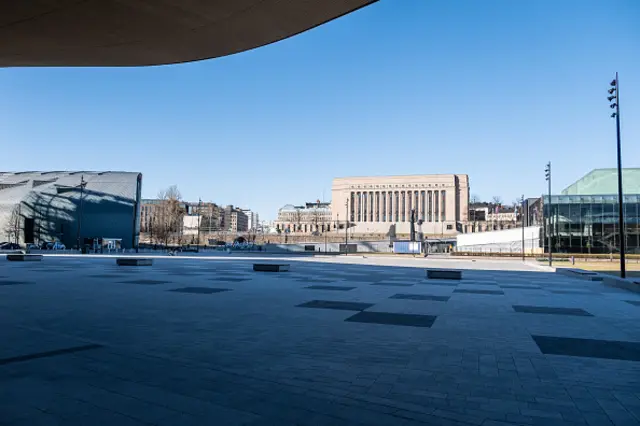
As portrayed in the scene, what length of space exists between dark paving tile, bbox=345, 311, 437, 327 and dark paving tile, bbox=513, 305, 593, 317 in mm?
3145

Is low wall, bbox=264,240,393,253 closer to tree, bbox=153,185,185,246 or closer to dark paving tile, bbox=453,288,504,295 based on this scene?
tree, bbox=153,185,185,246

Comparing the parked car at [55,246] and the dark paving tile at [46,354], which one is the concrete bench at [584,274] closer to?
the dark paving tile at [46,354]

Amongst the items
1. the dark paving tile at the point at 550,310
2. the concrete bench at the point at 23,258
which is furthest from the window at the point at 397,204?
the dark paving tile at the point at 550,310

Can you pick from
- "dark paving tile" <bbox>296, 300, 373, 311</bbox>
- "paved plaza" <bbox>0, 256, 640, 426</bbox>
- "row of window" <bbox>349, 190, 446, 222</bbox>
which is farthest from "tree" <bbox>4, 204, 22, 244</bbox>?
"row of window" <bbox>349, 190, 446, 222</bbox>

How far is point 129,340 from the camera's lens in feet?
24.3

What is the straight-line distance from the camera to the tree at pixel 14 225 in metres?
80.5

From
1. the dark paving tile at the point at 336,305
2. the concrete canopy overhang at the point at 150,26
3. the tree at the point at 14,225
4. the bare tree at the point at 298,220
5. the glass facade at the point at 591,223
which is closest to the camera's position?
the concrete canopy overhang at the point at 150,26

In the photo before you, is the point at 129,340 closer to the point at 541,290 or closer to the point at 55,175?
the point at 541,290

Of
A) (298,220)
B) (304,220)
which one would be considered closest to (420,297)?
(298,220)

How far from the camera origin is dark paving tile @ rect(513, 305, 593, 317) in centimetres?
1130

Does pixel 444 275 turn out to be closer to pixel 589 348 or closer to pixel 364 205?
pixel 589 348

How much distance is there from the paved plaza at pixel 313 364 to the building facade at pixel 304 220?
129 metres

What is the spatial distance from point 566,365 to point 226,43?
10.2 meters

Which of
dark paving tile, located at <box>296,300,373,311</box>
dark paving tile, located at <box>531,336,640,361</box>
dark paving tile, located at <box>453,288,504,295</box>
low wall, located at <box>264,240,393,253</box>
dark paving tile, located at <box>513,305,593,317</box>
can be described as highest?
dark paving tile, located at <box>531,336,640,361</box>
